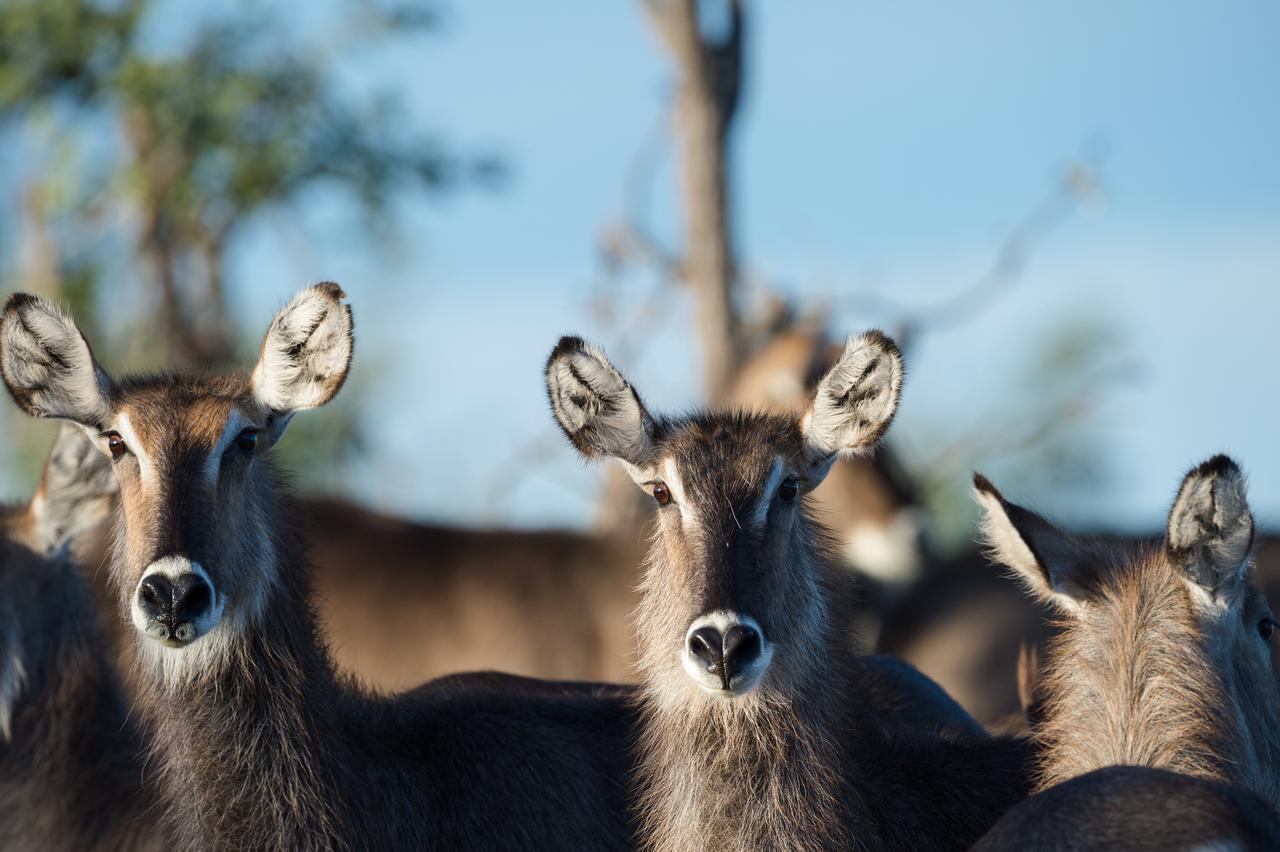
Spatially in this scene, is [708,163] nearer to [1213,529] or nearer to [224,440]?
[224,440]

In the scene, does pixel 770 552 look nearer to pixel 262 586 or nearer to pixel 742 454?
pixel 742 454

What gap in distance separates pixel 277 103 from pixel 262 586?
13104mm

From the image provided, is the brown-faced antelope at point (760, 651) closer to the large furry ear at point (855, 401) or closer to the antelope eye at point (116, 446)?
the large furry ear at point (855, 401)

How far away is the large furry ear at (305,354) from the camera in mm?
6363

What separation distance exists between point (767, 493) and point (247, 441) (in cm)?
184

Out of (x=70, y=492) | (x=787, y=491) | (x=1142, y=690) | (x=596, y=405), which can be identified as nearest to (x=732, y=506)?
(x=787, y=491)

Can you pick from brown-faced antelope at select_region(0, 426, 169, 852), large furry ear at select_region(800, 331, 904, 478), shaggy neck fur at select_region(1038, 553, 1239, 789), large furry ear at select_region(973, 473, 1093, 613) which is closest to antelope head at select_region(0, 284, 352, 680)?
brown-faced antelope at select_region(0, 426, 169, 852)

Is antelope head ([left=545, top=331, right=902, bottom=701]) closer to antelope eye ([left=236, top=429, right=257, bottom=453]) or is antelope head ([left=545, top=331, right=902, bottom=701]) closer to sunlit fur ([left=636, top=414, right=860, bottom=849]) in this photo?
sunlit fur ([left=636, top=414, right=860, bottom=849])

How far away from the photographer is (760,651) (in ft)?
18.0

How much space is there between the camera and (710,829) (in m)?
5.66

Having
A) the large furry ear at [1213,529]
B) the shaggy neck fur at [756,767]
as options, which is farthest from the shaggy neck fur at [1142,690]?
the shaggy neck fur at [756,767]

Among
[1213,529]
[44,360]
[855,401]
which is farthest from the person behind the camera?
[44,360]

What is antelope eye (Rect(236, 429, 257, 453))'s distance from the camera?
6180mm

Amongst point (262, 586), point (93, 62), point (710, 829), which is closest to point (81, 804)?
point (262, 586)
